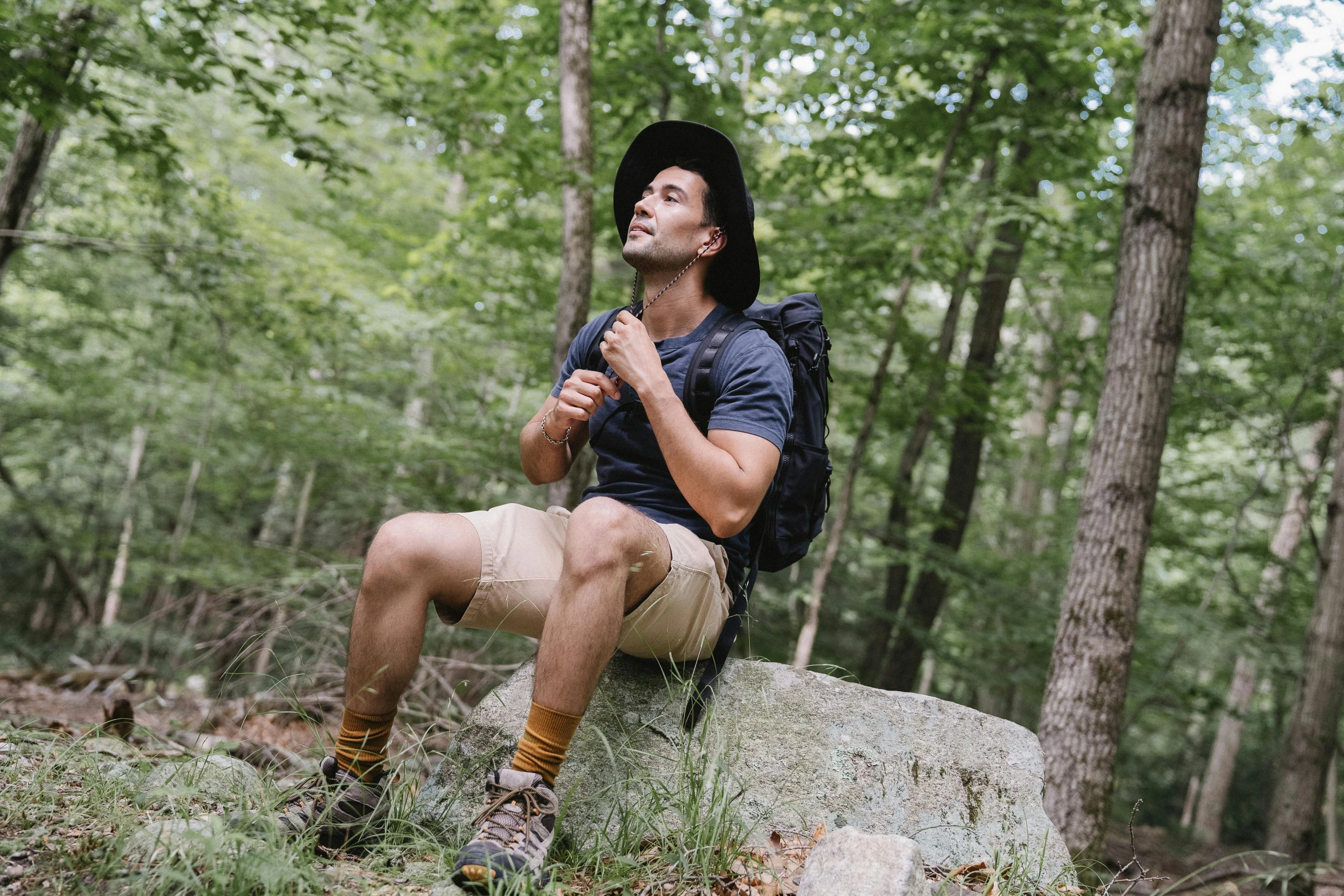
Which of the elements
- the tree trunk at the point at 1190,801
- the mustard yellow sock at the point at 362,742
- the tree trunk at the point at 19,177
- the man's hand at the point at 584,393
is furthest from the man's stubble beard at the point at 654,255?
the tree trunk at the point at 1190,801

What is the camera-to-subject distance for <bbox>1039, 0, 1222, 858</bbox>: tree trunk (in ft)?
13.9

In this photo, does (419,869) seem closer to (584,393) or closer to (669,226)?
(584,393)

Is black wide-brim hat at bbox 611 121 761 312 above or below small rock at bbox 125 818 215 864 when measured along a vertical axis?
above

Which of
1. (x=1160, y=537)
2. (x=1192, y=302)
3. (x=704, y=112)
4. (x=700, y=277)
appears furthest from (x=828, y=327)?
(x=1160, y=537)

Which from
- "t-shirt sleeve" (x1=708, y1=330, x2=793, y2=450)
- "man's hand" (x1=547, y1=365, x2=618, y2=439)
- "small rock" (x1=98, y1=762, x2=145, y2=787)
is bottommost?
"small rock" (x1=98, y1=762, x2=145, y2=787)

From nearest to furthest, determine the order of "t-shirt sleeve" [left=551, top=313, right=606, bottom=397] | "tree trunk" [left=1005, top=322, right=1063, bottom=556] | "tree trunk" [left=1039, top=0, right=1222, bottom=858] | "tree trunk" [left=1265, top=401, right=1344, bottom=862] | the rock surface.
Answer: the rock surface, "t-shirt sleeve" [left=551, top=313, right=606, bottom=397], "tree trunk" [left=1039, top=0, right=1222, bottom=858], "tree trunk" [left=1265, top=401, right=1344, bottom=862], "tree trunk" [left=1005, top=322, right=1063, bottom=556]

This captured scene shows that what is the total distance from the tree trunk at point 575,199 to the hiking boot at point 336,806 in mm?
2333

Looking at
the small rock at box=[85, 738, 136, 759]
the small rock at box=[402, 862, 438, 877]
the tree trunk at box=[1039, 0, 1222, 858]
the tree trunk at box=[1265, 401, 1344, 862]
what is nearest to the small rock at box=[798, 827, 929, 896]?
the small rock at box=[402, 862, 438, 877]

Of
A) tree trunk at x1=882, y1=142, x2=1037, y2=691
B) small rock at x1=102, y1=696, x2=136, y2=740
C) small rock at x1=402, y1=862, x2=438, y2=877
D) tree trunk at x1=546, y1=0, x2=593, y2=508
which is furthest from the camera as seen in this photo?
tree trunk at x1=882, y1=142, x2=1037, y2=691

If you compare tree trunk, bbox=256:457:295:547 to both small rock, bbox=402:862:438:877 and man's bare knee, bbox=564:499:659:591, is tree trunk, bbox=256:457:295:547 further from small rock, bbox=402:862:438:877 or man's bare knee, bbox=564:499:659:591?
man's bare knee, bbox=564:499:659:591

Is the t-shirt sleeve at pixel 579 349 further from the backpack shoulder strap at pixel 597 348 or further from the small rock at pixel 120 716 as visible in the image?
the small rock at pixel 120 716

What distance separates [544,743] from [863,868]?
0.75 m

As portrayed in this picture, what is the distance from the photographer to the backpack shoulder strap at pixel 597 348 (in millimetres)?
2713

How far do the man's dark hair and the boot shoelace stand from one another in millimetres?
1661
